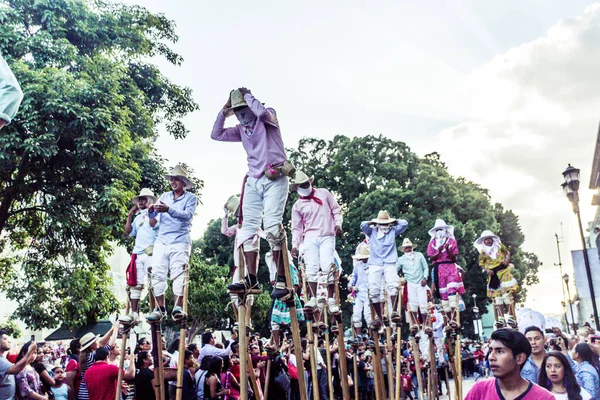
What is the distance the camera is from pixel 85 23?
18.3 meters

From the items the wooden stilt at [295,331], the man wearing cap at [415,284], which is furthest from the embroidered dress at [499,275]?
the wooden stilt at [295,331]

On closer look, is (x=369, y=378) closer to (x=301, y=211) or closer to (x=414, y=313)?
(x=414, y=313)

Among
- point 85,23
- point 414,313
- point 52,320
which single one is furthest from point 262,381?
point 85,23

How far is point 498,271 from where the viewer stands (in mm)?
14984

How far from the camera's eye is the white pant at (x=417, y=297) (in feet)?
49.1

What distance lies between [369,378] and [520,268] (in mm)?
21487

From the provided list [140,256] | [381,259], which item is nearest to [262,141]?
[140,256]

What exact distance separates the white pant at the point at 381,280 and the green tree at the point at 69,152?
730 cm

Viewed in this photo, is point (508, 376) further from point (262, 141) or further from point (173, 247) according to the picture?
point (173, 247)

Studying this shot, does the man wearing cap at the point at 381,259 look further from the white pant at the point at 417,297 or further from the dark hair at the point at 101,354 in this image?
the dark hair at the point at 101,354

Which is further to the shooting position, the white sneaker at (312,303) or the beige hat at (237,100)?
the white sneaker at (312,303)

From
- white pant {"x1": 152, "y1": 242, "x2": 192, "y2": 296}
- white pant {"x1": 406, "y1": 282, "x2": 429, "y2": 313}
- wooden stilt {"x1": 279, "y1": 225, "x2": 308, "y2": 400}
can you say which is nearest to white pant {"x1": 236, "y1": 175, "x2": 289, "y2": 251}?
wooden stilt {"x1": 279, "y1": 225, "x2": 308, "y2": 400}

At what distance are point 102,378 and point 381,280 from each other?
5.89m

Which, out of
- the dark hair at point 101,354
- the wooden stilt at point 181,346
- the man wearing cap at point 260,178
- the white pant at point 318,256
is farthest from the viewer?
the white pant at point 318,256
